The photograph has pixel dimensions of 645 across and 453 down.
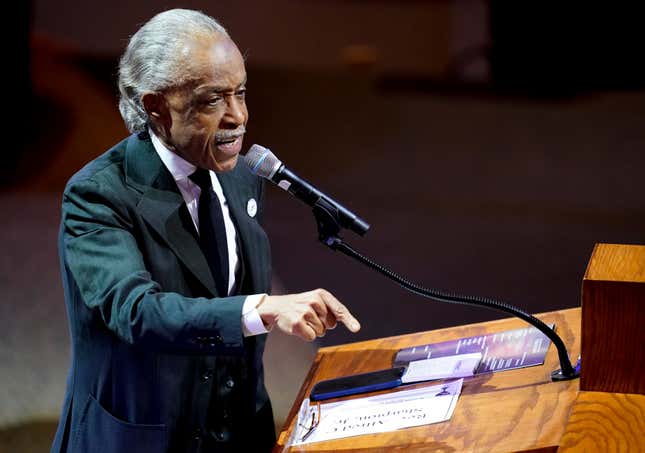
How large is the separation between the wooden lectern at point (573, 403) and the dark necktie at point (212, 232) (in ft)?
0.91

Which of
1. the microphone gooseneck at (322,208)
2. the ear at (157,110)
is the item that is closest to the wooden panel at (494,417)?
the microphone gooseneck at (322,208)

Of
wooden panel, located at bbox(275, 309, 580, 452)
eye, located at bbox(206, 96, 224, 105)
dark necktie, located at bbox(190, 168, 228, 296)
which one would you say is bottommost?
wooden panel, located at bbox(275, 309, 580, 452)

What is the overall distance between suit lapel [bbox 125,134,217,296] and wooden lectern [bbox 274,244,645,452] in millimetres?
311

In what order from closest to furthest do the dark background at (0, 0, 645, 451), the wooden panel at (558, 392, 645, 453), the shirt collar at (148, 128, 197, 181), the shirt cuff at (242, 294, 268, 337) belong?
the wooden panel at (558, 392, 645, 453)
the shirt cuff at (242, 294, 268, 337)
the shirt collar at (148, 128, 197, 181)
the dark background at (0, 0, 645, 451)

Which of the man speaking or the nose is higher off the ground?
the nose

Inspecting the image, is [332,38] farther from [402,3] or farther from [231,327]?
[231,327]

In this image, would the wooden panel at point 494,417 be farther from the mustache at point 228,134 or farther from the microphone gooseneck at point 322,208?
the mustache at point 228,134

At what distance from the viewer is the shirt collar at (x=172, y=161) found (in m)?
1.76

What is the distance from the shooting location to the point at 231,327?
153 centimetres

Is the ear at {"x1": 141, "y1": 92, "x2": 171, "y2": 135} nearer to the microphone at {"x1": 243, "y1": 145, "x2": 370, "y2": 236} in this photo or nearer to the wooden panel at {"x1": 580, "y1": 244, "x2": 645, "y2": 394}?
the microphone at {"x1": 243, "y1": 145, "x2": 370, "y2": 236}

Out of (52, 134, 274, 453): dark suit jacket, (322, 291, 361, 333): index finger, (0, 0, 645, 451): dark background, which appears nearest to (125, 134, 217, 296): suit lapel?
(52, 134, 274, 453): dark suit jacket

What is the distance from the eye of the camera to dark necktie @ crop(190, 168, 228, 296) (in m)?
1.79

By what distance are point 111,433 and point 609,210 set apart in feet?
13.2

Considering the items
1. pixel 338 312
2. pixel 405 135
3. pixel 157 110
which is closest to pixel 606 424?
pixel 338 312
